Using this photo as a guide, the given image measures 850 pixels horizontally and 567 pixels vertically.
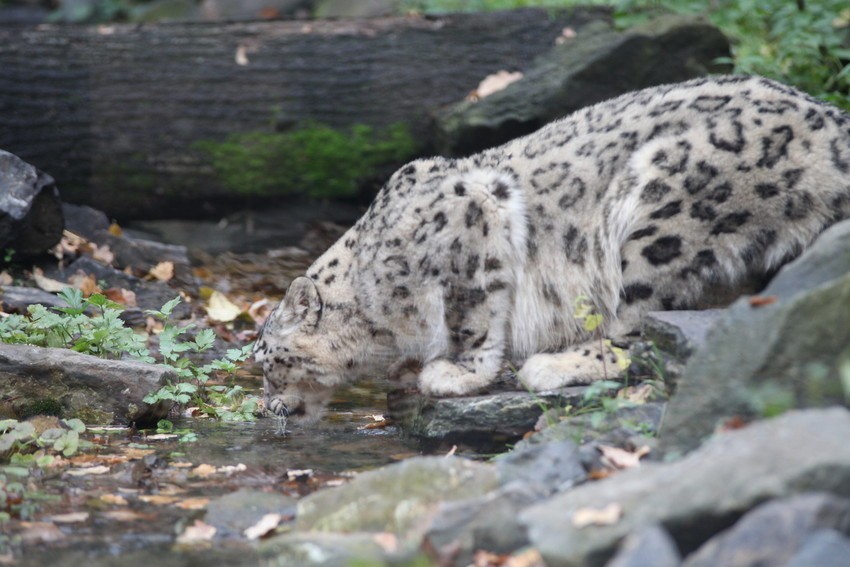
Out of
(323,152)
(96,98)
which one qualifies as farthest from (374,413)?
(96,98)

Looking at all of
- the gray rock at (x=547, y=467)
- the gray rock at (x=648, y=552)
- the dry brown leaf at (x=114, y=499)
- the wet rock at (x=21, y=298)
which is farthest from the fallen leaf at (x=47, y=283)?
the gray rock at (x=648, y=552)

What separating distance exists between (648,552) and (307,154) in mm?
7659

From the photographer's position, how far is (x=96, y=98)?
9.81 m

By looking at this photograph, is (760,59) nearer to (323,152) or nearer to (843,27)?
(843,27)

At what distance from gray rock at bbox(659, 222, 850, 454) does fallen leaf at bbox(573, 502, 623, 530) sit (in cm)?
65

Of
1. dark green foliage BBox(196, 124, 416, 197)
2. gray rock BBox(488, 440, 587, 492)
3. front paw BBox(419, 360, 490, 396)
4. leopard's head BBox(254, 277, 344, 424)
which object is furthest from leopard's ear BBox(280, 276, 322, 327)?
dark green foliage BBox(196, 124, 416, 197)

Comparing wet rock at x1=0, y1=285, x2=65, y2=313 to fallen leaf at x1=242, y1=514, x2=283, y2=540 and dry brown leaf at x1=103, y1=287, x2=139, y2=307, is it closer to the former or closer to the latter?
dry brown leaf at x1=103, y1=287, x2=139, y2=307

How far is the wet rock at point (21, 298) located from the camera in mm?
7270

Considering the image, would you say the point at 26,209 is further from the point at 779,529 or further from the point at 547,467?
the point at 779,529

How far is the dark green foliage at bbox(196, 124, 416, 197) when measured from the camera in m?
10.0

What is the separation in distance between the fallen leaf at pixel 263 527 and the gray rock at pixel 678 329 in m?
1.71

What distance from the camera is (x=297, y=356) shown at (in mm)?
5934

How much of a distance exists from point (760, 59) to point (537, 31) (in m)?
2.01

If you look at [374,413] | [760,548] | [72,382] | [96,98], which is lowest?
[374,413]
